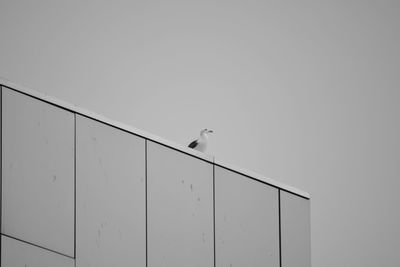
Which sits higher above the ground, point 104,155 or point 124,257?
point 104,155

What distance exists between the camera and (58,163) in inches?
151

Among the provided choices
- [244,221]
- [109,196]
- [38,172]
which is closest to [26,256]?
[38,172]

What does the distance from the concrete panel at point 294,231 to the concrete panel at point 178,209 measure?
2.06 ft

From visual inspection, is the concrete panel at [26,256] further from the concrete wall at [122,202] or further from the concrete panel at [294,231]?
the concrete panel at [294,231]

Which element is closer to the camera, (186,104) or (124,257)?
(124,257)

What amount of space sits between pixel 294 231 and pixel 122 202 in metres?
1.47

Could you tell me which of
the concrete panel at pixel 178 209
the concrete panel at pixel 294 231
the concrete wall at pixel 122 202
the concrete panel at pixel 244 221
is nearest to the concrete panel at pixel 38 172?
the concrete wall at pixel 122 202

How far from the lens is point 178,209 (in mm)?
4262

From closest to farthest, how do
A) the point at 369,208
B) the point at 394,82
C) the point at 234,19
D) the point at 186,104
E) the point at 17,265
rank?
the point at 17,265, the point at 369,208, the point at 394,82, the point at 186,104, the point at 234,19

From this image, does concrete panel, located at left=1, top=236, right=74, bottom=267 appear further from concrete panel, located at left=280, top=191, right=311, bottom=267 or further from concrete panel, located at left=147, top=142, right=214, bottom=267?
concrete panel, located at left=280, top=191, right=311, bottom=267

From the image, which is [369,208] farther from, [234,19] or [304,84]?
[234,19]

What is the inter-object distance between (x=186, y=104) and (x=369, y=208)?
4266 mm

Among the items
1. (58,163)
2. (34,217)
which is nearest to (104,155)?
(58,163)

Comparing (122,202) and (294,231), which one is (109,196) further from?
→ (294,231)
